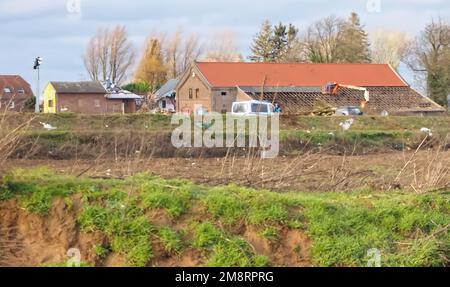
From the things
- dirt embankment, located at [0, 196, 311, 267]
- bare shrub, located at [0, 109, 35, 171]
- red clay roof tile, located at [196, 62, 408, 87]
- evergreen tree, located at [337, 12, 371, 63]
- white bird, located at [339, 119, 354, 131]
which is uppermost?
evergreen tree, located at [337, 12, 371, 63]

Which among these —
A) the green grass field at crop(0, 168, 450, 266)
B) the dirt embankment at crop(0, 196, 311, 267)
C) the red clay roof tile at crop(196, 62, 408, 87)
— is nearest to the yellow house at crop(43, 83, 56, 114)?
the red clay roof tile at crop(196, 62, 408, 87)

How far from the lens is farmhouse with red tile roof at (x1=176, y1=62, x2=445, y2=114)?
5000cm

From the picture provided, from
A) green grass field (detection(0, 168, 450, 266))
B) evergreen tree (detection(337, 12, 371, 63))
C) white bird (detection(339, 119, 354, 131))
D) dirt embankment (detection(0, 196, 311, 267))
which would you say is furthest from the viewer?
evergreen tree (detection(337, 12, 371, 63))

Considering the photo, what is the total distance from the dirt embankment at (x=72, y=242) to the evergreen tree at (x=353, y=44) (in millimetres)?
61066

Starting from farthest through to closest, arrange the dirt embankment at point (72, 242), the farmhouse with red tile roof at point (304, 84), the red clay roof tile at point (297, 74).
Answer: the red clay roof tile at point (297, 74) < the farmhouse with red tile roof at point (304, 84) < the dirt embankment at point (72, 242)

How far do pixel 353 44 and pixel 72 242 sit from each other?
62221 millimetres

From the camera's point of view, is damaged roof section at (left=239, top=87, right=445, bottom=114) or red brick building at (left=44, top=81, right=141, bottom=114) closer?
damaged roof section at (left=239, top=87, right=445, bottom=114)

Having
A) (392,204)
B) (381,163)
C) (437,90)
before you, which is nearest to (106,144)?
(381,163)

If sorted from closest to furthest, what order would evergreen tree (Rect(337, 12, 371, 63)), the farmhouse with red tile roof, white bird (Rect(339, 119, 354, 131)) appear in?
1. white bird (Rect(339, 119, 354, 131))
2. the farmhouse with red tile roof
3. evergreen tree (Rect(337, 12, 371, 63))

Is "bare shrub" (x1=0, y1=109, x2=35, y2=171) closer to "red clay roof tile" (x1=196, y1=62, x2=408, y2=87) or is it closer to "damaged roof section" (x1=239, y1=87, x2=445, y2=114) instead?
"damaged roof section" (x1=239, y1=87, x2=445, y2=114)

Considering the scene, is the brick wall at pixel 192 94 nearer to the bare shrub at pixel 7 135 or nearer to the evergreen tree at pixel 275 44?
the evergreen tree at pixel 275 44

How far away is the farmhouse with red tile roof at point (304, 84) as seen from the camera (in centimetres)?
5000

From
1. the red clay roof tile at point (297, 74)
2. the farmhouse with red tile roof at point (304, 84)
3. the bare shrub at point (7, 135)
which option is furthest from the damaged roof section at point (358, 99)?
the bare shrub at point (7, 135)

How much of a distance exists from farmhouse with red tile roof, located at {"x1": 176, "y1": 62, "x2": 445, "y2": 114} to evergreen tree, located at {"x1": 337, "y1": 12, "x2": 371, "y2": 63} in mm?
11547
